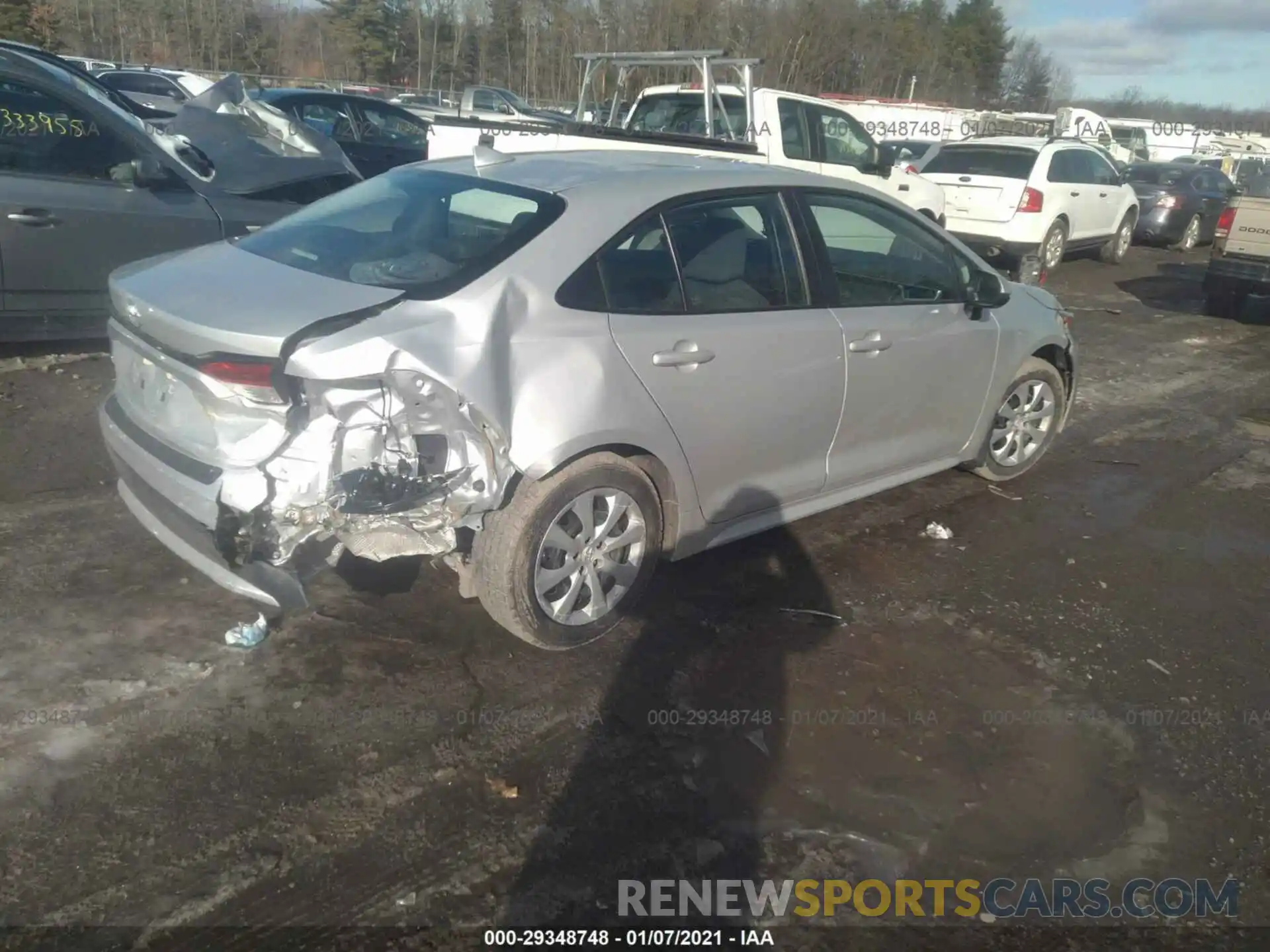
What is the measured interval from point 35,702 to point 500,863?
1677mm

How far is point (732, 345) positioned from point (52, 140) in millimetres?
A: 4813

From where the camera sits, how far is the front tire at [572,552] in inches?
137

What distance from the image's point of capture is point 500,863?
279 cm

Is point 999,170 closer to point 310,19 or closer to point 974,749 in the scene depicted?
point 974,749

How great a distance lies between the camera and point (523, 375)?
3.36 m

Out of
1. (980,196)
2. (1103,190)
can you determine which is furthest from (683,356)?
(1103,190)

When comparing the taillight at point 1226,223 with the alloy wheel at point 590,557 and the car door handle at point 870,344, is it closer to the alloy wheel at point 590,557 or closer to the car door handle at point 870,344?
the car door handle at point 870,344

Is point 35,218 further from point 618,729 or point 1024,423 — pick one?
point 1024,423

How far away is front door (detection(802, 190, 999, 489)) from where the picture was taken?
445cm

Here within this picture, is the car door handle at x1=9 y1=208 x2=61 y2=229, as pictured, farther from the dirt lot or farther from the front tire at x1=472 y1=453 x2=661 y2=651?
the front tire at x1=472 y1=453 x2=661 y2=651

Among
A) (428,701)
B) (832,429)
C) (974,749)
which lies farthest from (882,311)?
(428,701)

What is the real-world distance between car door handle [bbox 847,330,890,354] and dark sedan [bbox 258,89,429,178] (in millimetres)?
9476

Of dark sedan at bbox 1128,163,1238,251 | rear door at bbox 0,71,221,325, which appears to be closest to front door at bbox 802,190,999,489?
rear door at bbox 0,71,221,325

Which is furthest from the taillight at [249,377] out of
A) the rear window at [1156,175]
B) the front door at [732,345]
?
the rear window at [1156,175]
